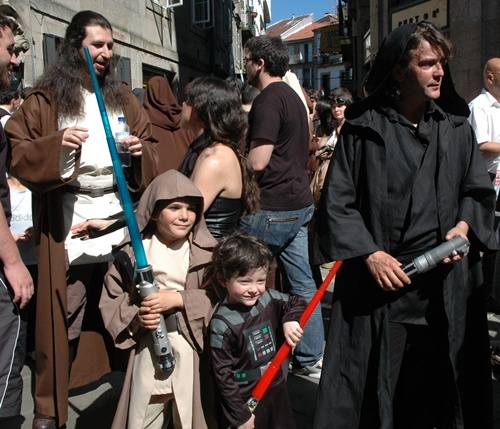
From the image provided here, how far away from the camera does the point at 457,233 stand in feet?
7.57

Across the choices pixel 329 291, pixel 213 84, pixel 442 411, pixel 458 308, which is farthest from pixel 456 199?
pixel 329 291

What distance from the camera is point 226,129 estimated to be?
118 inches

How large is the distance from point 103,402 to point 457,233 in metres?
2.27

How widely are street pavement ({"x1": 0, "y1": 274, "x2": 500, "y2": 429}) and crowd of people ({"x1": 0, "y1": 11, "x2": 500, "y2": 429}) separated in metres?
0.31

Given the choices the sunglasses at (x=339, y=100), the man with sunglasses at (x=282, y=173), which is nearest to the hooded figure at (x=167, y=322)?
the man with sunglasses at (x=282, y=173)

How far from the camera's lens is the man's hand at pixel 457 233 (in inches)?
87.6

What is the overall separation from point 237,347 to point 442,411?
911 millimetres

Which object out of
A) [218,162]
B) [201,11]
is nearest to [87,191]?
[218,162]

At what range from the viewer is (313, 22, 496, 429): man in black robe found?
235cm

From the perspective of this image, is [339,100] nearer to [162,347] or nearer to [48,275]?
[48,275]

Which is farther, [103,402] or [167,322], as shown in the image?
[103,402]

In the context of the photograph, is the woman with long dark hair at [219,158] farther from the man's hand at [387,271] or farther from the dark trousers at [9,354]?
the dark trousers at [9,354]

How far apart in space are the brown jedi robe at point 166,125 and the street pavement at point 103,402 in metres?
1.70

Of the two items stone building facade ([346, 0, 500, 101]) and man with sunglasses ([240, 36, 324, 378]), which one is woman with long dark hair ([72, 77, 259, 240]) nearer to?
man with sunglasses ([240, 36, 324, 378])
